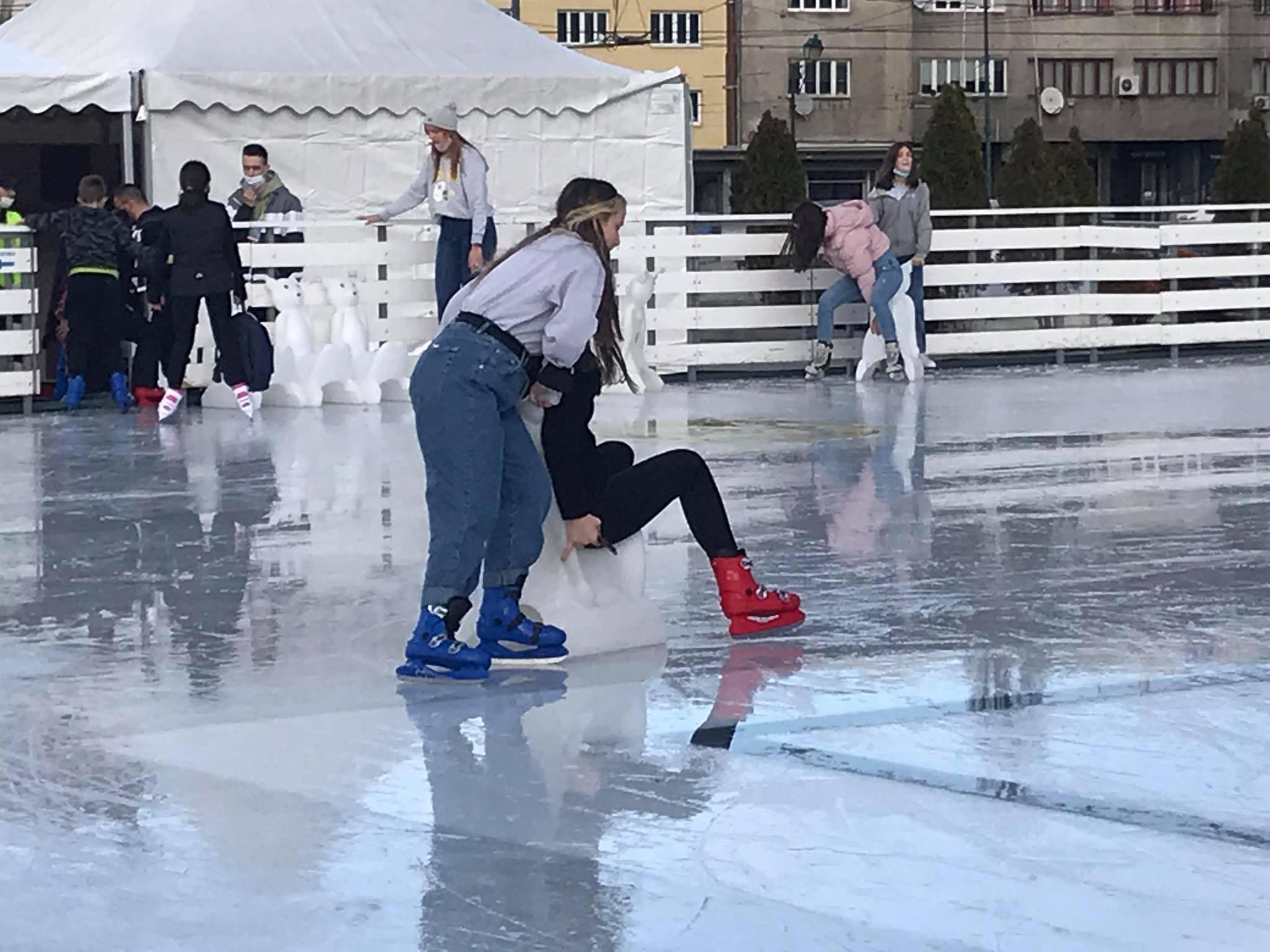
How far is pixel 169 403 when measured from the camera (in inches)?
538

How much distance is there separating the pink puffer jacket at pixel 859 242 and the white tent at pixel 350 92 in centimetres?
220

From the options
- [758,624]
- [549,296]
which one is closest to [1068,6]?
[758,624]

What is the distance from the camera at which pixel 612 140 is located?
17953 millimetres

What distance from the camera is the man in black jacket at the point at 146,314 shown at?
13953 millimetres

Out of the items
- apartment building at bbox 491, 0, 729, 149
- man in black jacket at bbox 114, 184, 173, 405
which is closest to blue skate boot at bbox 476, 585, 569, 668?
man in black jacket at bbox 114, 184, 173, 405

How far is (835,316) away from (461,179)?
3.77 metres

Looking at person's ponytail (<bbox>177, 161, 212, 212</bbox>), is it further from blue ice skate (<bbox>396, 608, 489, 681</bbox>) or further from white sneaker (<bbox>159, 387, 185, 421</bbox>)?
blue ice skate (<bbox>396, 608, 489, 681</bbox>)

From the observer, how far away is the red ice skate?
6.52m

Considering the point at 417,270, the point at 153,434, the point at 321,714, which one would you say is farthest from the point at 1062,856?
the point at 417,270

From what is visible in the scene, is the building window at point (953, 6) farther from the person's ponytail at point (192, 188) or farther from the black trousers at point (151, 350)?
the person's ponytail at point (192, 188)

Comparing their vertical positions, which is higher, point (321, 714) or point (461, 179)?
point (461, 179)

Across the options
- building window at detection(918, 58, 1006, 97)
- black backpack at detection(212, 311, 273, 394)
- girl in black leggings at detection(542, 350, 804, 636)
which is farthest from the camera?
building window at detection(918, 58, 1006, 97)

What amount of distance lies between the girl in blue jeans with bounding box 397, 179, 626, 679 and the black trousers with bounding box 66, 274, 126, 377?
28.4 ft

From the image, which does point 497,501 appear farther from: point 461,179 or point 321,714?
point 461,179
